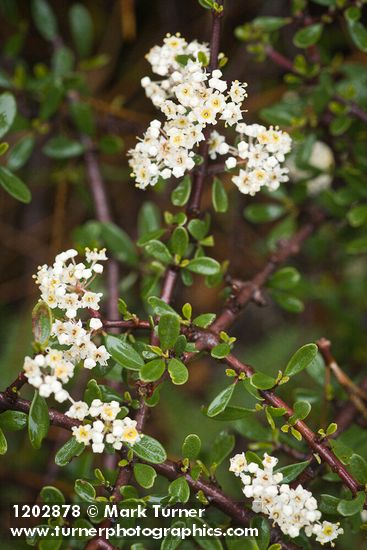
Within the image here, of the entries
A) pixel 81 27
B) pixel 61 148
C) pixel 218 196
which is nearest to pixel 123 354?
pixel 218 196

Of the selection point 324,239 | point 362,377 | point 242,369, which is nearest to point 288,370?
point 242,369

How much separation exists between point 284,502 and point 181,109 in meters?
1.01

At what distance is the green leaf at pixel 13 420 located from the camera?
156 cm

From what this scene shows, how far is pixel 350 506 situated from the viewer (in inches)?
57.5

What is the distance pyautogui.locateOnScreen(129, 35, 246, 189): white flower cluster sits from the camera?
1493 mm

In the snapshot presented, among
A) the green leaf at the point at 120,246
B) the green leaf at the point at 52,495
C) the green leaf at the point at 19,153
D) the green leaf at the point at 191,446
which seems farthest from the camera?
the green leaf at the point at 120,246

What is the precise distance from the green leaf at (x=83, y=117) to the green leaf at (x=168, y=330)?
135 centimetres

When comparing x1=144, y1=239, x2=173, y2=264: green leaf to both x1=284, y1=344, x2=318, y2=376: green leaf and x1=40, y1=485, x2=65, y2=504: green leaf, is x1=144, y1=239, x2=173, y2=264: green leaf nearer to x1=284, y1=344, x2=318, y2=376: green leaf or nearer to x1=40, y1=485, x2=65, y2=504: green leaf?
x1=284, y1=344, x2=318, y2=376: green leaf

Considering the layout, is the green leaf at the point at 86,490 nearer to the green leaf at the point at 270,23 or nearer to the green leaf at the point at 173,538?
the green leaf at the point at 173,538

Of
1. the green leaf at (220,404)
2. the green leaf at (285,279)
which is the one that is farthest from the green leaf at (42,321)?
the green leaf at (285,279)

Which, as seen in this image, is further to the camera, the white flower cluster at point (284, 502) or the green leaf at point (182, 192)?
the green leaf at point (182, 192)

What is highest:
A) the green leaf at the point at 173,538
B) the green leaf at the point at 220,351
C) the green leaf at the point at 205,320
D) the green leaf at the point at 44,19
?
the green leaf at the point at 44,19

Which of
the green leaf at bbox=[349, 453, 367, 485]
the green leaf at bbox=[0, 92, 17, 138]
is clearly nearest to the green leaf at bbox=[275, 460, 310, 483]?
the green leaf at bbox=[349, 453, 367, 485]

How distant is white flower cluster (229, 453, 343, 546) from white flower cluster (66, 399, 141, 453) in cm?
29
